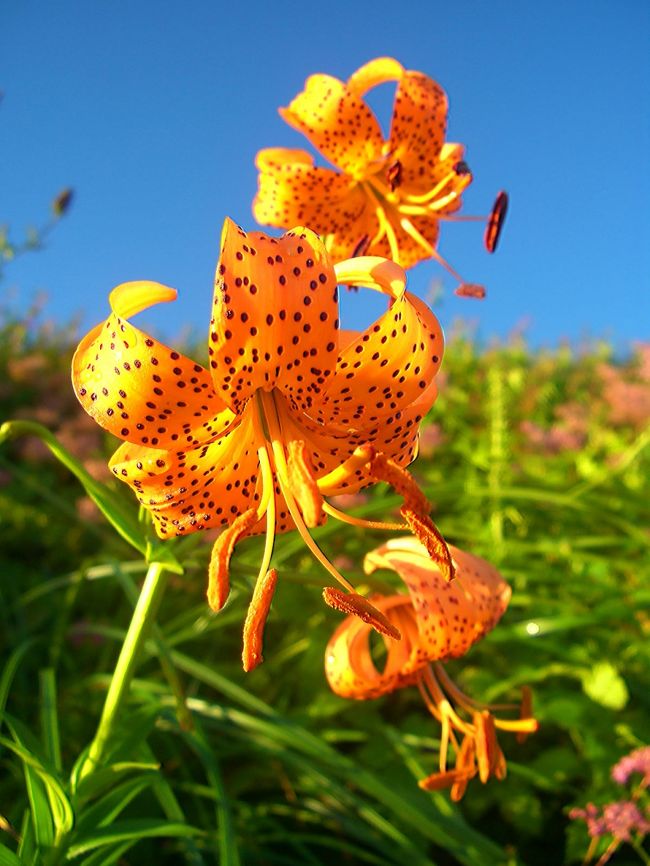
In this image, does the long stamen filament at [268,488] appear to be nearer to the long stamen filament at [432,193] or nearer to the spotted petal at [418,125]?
the long stamen filament at [432,193]

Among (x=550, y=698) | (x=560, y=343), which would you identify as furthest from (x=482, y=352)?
(x=550, y=698)

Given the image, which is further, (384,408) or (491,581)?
(491,581)

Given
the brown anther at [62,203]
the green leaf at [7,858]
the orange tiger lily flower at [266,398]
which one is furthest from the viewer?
the brown anther at [62,203]

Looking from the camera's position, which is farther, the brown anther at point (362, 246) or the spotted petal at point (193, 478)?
the brown anther at point (362, 246)

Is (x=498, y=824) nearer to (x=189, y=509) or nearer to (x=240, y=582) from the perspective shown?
(x=240, y=582)

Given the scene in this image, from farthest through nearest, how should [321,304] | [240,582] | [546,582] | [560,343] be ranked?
[560,343] → [546,582] → [240,582] → [321,304]

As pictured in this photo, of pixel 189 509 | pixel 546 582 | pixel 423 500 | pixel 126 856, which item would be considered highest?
pixel 423 500

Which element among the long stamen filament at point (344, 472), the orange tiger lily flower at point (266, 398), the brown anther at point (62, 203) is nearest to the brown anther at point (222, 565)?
the orange tiger lily flower at point (266, 398)

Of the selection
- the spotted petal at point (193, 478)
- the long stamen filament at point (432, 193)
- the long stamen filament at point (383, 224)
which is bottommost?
the spotted petal at point (193, 478)
